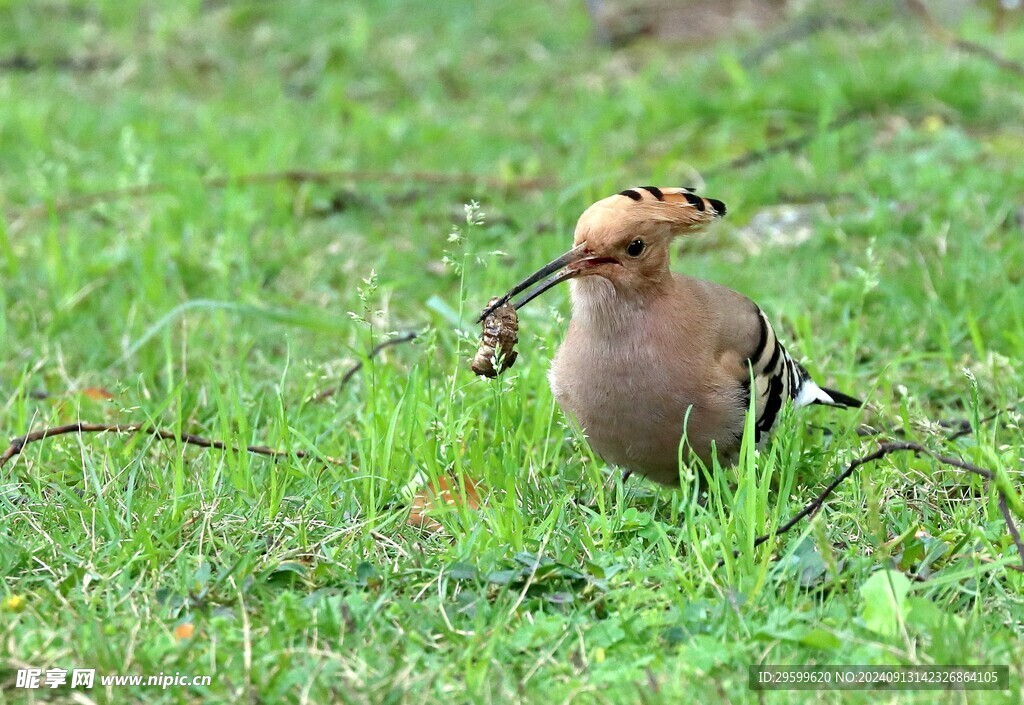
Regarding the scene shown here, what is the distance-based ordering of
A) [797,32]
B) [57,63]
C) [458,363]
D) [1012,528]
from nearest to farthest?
[1012,528] < [458,363] < [797,32] < [57,63]

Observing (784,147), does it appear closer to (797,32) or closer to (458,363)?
(797,32)

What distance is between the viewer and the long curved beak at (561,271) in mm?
2574

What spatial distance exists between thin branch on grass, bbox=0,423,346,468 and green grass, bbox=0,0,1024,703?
43mm

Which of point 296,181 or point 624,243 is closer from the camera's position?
point 624,243

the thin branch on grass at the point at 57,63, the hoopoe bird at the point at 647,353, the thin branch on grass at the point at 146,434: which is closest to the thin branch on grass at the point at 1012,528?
the hoopoe bird at the point at 647,353

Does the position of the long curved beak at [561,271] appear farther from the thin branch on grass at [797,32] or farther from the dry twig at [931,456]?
the thin branch on grass at [797,32]

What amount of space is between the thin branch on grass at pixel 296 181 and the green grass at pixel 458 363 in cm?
4

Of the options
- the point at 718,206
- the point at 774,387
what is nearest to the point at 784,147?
the point at 718,206

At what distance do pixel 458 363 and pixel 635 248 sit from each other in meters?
0.50

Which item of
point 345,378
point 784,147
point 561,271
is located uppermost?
point 561,271

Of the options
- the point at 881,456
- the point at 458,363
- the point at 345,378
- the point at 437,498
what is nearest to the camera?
the point at 881,456

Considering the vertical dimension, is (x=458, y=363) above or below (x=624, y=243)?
below

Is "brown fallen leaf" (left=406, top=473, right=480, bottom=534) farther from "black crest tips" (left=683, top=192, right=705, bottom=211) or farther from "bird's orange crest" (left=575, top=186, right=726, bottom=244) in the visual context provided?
"black crest tips" (left=683, top=192, right=705, bottom=211)

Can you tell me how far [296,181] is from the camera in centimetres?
480
